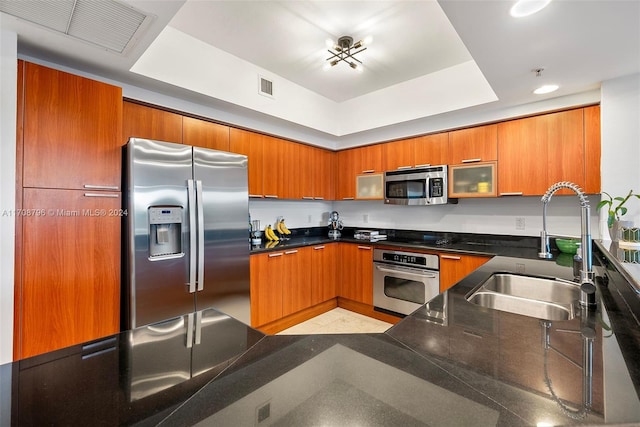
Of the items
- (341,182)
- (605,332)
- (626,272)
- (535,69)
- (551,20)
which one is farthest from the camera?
(341,182)

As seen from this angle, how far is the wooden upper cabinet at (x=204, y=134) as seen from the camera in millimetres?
2701

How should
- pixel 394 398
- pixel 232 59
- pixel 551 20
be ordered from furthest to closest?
pixel 232 59, pixel 551 20, pixel 394 398

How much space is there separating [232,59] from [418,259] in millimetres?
2725

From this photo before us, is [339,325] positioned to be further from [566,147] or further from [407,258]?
[566,147]

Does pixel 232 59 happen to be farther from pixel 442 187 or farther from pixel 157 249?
pixel 442 187

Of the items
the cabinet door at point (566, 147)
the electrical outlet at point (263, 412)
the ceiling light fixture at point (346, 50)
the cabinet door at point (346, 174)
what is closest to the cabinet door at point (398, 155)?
the cabinet door at point (346, 174)

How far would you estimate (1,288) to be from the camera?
5.26 ft

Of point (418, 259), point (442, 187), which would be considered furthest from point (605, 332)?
point (442, 187)

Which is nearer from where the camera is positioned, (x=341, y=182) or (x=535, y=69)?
(x=535, y=69)

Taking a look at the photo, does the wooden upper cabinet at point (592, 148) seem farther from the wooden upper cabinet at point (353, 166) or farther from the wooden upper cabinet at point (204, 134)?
the wooden upper cabinet at point (204, 134)

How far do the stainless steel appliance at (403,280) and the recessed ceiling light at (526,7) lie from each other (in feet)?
6.89

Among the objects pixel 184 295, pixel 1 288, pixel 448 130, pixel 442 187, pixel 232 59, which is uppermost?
pixel 232 59

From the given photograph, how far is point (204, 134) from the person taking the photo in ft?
9.23

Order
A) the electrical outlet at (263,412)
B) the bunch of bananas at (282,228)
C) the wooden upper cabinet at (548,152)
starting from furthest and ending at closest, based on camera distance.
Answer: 1. the bunch of bananas at (282,228)
2. the wooden upper cabinet at (548,152)
3. the electrical outlet at (263,412)
